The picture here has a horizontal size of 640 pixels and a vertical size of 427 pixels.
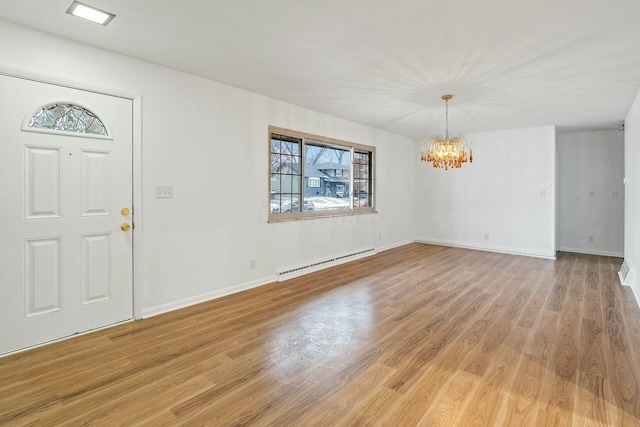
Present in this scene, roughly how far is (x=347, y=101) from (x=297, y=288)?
8.61 ft

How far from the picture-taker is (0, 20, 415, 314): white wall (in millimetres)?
2768

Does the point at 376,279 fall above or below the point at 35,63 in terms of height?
below

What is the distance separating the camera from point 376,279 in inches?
179

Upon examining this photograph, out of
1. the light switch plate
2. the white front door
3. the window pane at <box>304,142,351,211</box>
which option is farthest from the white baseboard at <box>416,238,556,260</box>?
the white front door

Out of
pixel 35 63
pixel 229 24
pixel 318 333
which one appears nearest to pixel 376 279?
pixel 318 333

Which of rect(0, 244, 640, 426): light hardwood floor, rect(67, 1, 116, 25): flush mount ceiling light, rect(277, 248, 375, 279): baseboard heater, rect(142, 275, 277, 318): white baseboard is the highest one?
rect(67, 1, 116, 25): flush mount ceiling light

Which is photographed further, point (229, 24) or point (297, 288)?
point (297, 288)

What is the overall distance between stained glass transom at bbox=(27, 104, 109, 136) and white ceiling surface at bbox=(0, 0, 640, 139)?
1.93 ft

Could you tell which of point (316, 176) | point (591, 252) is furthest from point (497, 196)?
point (316, 176)

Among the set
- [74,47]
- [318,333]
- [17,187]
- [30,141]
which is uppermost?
[74,47]

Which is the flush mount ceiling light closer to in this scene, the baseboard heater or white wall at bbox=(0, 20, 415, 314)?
white wall at bbox=(0, 20, 415, 314)

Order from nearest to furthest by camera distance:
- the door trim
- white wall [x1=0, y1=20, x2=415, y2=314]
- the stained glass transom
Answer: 1. the stained glass transom
2. white wall [x1=0, y1=20, x2=415, y2=314]
3. the door trim

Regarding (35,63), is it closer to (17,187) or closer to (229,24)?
(17,187)

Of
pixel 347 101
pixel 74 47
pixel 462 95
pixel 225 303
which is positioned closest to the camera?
pixel 74 47
